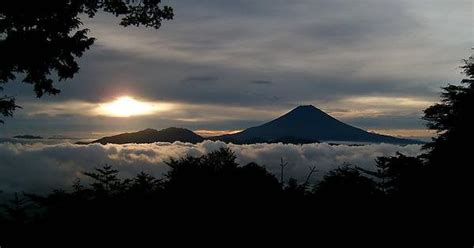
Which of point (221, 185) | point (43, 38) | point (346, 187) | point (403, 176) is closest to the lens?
point (43, 38)

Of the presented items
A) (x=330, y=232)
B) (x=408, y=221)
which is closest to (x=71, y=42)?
(x=330, y=232)

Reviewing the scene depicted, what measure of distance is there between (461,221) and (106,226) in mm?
19799

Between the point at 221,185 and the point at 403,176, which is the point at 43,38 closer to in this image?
the point at 221,185

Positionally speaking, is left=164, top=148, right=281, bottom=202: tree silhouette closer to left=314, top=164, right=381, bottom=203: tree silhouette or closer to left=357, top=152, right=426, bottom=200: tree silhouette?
left=314, top=164, right=381, bottom=203: tree silhouette

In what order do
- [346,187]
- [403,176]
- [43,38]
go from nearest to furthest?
[43,38] → [346,187] → [403,176]

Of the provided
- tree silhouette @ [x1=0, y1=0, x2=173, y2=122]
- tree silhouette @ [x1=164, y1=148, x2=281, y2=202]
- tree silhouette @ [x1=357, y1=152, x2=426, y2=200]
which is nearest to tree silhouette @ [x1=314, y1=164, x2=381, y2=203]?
tree silhouette @ [x1=357, y1=152, x2=426, y2=200]

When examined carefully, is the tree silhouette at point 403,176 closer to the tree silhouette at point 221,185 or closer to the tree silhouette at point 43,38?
the tree silhouette at point 221,185

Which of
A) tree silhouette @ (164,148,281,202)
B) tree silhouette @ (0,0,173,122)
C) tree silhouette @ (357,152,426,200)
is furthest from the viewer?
tree silhouette @ (357,152,426,200)

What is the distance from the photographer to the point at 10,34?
17562 millimetres

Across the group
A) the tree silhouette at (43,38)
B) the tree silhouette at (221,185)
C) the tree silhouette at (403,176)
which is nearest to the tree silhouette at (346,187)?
the tree silhouette at (403,176)

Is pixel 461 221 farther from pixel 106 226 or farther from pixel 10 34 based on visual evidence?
pixel 10 34

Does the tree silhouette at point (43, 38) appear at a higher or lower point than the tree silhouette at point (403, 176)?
higher

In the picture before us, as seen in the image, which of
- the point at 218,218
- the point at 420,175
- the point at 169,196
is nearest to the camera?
the point at 218,218

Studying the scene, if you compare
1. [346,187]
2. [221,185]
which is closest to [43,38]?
[221,185]
